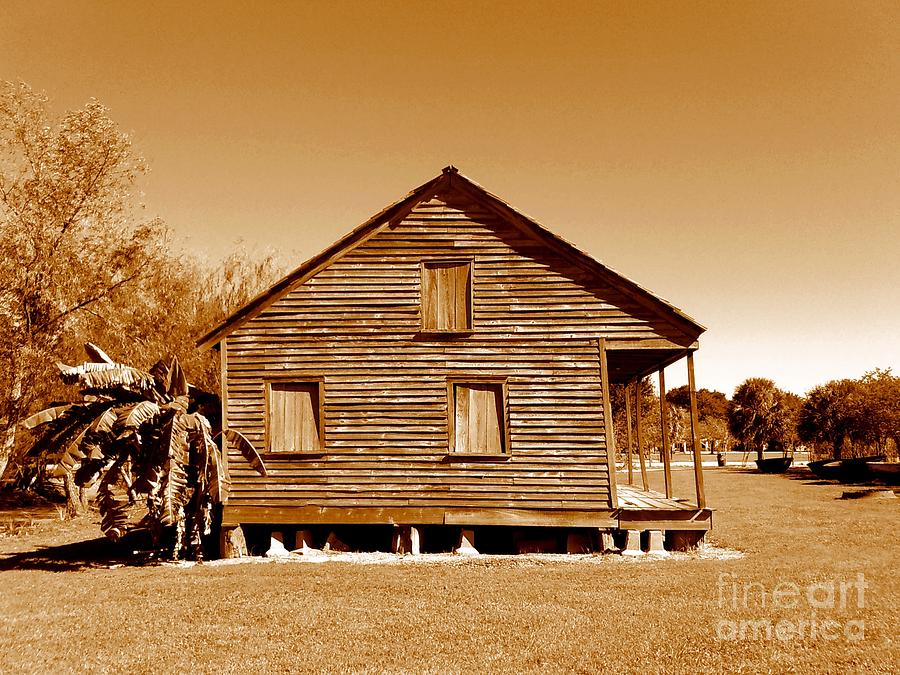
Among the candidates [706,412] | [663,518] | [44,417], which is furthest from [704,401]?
[44,417]

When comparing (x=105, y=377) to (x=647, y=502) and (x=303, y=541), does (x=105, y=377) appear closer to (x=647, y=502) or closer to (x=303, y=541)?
(x=303, y=541)

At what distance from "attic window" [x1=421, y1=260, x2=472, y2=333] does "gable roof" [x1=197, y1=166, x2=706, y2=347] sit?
4.92 ft

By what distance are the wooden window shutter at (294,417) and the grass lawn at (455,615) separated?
2727 mm

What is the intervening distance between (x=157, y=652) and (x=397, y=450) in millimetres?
7479

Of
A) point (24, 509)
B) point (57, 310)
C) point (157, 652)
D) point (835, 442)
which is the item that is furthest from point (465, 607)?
point (835, 442)

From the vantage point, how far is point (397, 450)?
1490 cm

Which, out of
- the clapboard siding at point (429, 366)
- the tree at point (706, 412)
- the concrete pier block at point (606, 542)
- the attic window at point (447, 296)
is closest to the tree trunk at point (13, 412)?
the clapboard siding at point (429, 366)

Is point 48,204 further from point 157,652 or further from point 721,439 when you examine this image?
point 721,439

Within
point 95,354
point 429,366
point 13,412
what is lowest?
point 13,412

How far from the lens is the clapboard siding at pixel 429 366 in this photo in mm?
14711

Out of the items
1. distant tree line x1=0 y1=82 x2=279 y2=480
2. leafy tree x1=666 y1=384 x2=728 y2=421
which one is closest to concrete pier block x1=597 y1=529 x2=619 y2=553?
distant tree line x1=0 y1=82 x2=279 y2=480
